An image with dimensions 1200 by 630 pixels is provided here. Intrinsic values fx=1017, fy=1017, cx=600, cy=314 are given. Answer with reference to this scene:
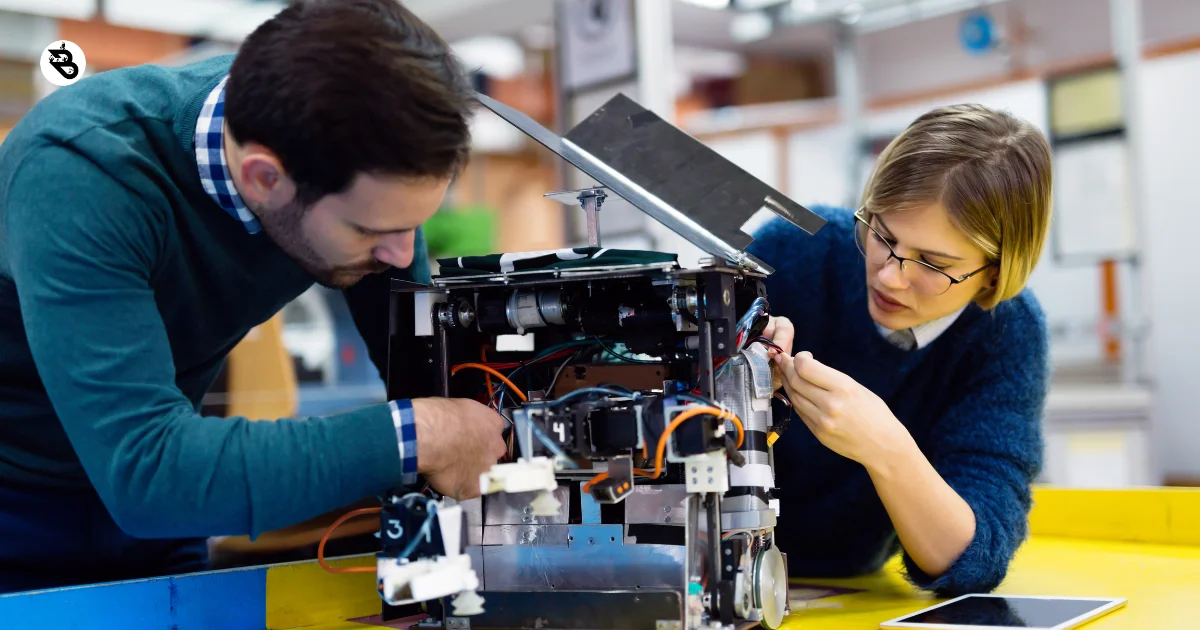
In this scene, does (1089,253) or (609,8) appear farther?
(1089,253)

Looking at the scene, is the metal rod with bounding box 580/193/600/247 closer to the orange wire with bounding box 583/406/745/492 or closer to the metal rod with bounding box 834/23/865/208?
the orange wire with bounding box 583/406/745/492

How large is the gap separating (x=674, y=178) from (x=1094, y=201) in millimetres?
3425

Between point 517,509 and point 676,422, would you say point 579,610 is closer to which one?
point 517,509

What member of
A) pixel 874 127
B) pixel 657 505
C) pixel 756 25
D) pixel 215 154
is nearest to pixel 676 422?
pixel 657 505

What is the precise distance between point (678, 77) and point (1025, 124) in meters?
5.24

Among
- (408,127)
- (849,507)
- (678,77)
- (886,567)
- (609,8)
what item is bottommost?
(886,567)

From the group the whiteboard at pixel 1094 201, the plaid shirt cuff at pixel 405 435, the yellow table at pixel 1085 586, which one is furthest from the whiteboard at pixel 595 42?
the plaid shirt cuff at pixel 405 435

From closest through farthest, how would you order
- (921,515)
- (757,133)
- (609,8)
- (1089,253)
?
(921,515) → (609,8) → (1089,253) → (757,133)

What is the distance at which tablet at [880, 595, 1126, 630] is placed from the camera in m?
1.11

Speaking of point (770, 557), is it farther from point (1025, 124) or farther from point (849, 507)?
point (1025, 124)

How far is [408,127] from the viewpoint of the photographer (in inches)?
39.1

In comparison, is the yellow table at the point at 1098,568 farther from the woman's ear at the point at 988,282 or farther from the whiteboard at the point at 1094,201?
the whiteboard at the point at 1094,201

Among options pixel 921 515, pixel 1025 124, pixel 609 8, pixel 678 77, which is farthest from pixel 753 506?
pixel 678 77

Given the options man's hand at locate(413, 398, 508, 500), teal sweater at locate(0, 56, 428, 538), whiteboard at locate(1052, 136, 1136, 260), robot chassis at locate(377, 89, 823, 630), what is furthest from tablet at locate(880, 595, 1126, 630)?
whiteboard at locate(1052, 136, 1136, 260)
